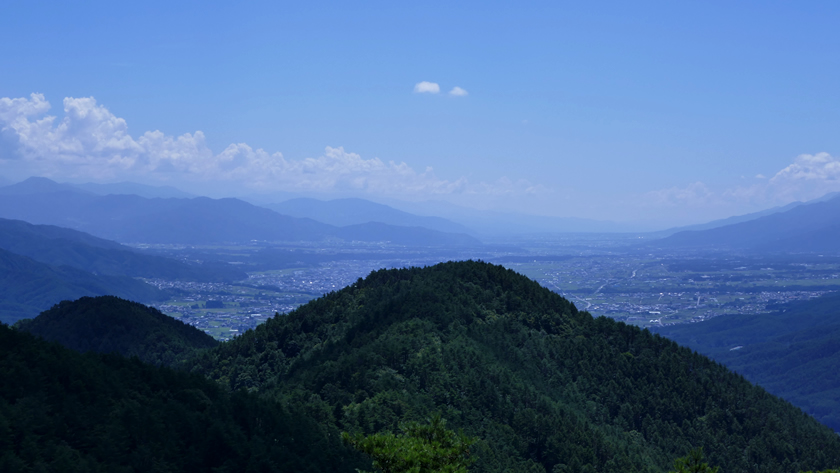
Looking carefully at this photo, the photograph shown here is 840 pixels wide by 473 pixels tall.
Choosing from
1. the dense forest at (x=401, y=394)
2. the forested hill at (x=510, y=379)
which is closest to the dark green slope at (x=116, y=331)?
the dense forest at (x=401, y=394)

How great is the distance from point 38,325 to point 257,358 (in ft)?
206

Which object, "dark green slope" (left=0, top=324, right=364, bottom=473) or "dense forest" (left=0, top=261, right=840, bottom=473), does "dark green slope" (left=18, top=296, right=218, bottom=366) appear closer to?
"dense forest" (left=0, top=261, right=840, bottom=473)

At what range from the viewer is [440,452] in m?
38.3

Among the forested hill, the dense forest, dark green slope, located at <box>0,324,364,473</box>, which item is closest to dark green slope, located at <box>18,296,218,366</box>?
the dense forest

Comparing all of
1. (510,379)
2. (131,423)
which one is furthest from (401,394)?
(131,423)

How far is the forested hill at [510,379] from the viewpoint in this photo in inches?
2562

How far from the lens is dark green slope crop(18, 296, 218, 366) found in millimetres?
118625

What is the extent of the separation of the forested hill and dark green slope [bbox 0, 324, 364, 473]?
22.3ft

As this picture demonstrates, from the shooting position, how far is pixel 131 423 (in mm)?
45594

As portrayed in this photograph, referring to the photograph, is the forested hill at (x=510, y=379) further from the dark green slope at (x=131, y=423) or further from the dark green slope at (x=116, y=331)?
the dark green slope at (x=116, y=331)

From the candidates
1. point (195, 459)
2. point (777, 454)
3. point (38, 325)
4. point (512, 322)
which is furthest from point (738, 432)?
point (38, 325)

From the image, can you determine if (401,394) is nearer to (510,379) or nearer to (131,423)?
(510,379)

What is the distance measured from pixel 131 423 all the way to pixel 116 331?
8632 cm

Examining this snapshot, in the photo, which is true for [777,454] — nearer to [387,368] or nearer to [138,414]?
[387,368]
